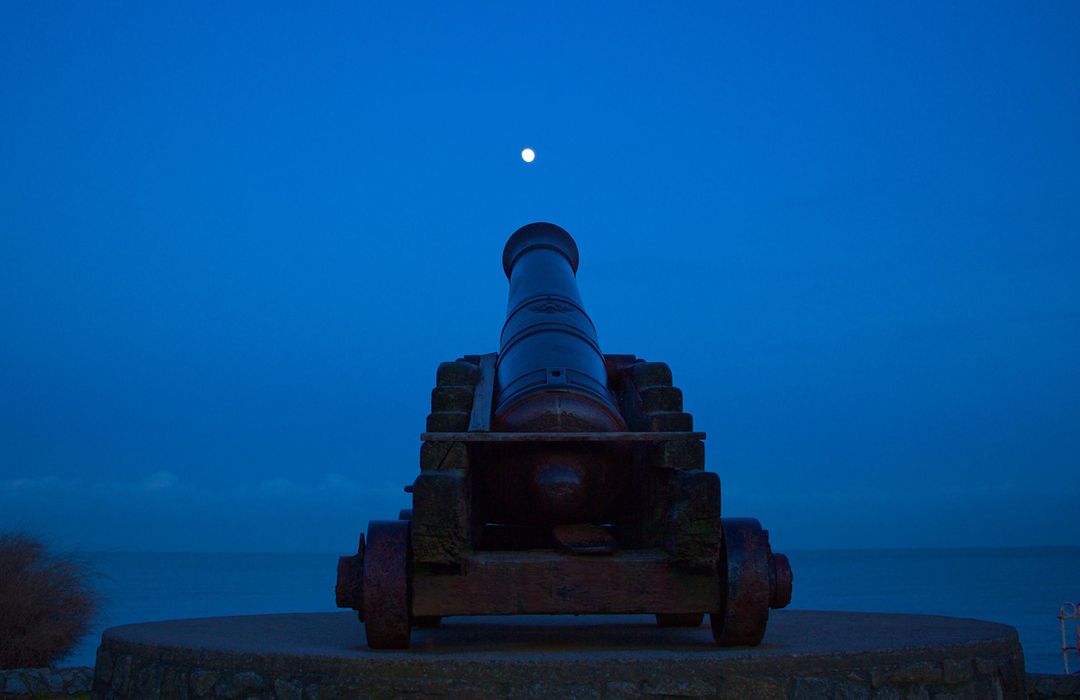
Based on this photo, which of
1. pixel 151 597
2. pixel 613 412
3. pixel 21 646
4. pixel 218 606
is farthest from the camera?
pixel 151 597

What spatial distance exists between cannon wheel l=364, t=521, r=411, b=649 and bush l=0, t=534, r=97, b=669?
22.0 feet

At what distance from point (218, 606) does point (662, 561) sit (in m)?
38.5

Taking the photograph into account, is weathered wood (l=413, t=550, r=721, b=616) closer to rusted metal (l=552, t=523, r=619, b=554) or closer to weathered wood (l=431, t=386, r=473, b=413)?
rusted metal (l=552, t=523, r=619, b=554)

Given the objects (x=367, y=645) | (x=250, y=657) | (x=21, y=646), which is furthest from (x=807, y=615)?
(x=21, y=646)

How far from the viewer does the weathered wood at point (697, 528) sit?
5488 mm

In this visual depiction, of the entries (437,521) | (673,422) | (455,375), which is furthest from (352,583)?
(673,422)

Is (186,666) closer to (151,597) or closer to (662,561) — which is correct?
(662,561)

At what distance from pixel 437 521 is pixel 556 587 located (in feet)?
2.15

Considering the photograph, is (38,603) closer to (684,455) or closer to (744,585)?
(684,455)

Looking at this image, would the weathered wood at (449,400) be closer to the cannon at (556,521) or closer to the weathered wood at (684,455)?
the cannon at (556,521)

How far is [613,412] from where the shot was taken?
6.04 meters

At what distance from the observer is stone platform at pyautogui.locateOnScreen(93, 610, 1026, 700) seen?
4.65 metres

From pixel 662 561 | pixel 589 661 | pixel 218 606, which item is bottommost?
pixel 589 661

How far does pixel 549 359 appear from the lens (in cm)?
632
